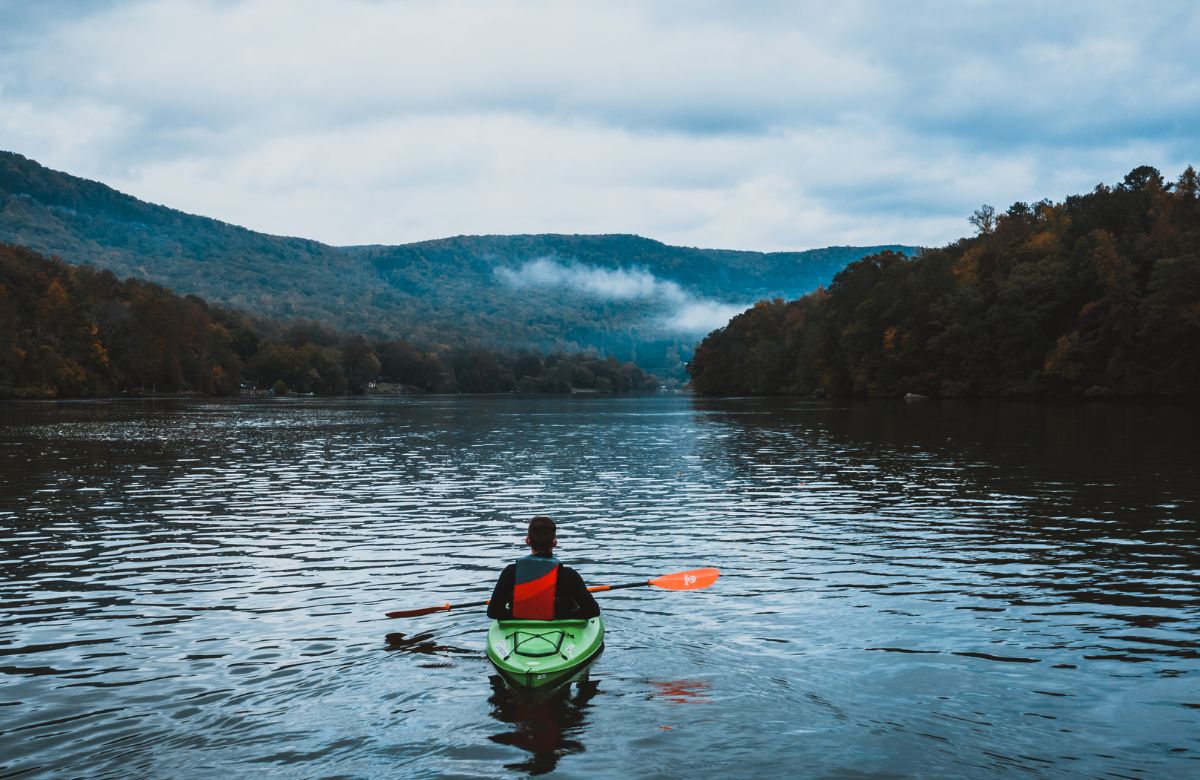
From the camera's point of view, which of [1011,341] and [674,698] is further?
[1011,341]

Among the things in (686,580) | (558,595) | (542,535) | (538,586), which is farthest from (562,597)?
(686,580)

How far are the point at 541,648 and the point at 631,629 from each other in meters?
3.49

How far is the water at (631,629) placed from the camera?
431 inches

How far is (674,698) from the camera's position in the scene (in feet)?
41.5

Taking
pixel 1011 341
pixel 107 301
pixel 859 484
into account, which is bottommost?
pixel 859 484

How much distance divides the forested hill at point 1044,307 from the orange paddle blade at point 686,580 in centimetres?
9322

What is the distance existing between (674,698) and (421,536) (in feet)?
47.3

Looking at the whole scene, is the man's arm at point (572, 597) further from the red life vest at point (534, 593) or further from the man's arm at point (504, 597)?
the man's arm at point (504, 597)

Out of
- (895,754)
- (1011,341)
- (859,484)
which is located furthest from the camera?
(1011,341)

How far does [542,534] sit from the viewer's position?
13656mm

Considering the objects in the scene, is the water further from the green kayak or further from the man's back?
the man's back

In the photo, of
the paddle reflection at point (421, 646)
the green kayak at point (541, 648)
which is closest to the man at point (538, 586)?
the green kayak at point (541, 648)

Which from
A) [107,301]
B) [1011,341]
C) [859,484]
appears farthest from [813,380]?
[859,484]

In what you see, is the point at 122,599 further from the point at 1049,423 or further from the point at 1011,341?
the point at 1011,341
